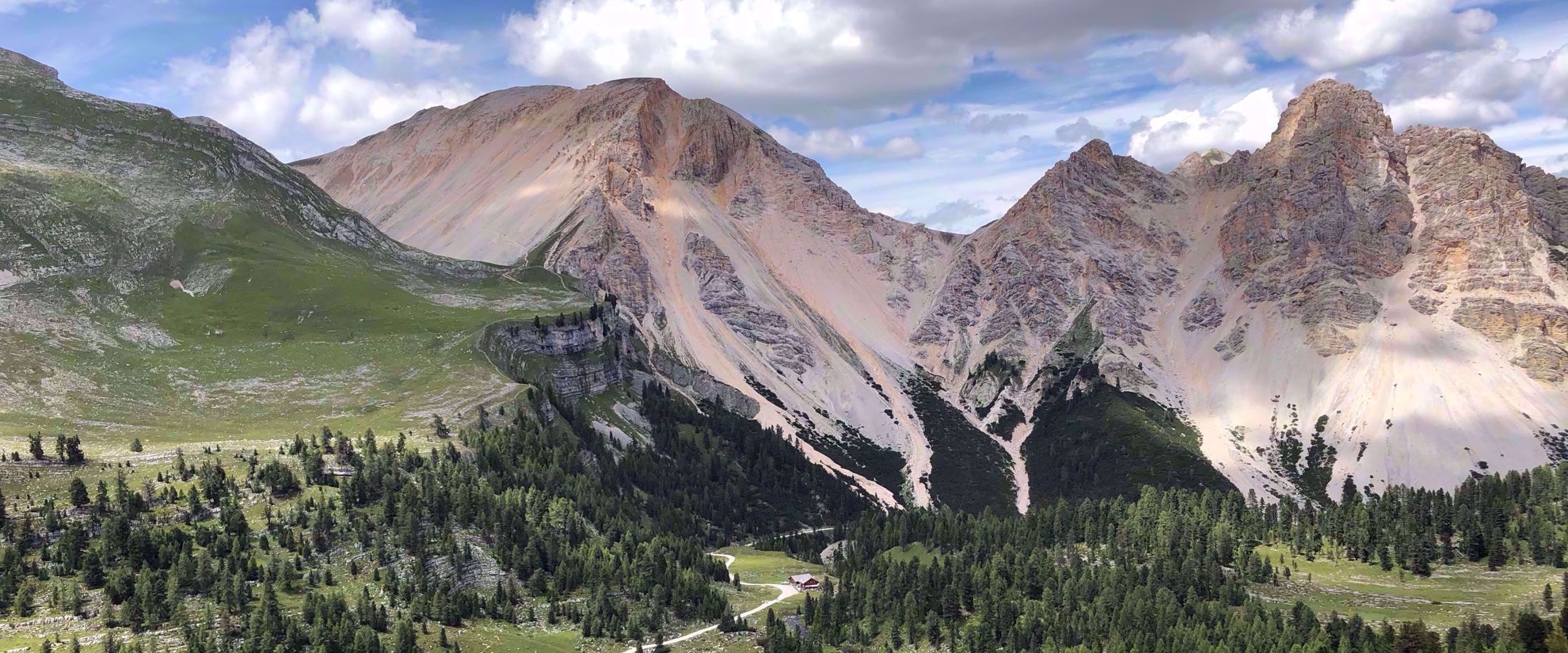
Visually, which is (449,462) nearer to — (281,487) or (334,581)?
(281,487)

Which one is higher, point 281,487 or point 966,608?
point 281,487

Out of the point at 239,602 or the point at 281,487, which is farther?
the point at 281,487

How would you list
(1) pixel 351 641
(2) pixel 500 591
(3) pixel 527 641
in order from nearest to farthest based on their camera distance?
(1) pixel 351 641
(3) pixel 527 641
(2) pixel 500 591

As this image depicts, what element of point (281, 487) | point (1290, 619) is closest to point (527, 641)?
point (281, 487)

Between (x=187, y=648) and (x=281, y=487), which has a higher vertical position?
(x=281, y=487)

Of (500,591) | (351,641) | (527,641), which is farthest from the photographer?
(500,591)

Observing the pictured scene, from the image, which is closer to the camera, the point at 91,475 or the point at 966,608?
the point at 91,475

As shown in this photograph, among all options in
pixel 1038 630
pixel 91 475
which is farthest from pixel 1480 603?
pixel 91 475

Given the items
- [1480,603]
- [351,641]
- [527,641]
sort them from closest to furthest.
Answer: [351,641] < [527,641] < [1480,603]

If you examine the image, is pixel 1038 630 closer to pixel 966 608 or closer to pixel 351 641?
pixel 966 608
